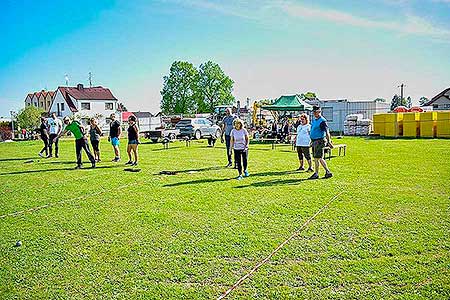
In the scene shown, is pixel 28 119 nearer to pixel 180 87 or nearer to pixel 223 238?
pixel 180 87

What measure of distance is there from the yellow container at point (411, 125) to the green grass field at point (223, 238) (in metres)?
19.1

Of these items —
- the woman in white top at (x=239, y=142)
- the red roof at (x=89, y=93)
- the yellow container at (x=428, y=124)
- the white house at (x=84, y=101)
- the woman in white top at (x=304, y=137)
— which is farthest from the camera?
Answer: the red roof at (x=89, y=93)

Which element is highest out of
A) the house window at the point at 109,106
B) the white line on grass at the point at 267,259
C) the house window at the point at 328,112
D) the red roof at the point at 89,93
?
the red roof at the point at 89,93

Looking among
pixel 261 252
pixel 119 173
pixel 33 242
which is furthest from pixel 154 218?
pixel 119 173

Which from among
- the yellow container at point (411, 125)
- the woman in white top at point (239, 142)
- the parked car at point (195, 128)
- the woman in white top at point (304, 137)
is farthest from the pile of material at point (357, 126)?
the woman in white top at point (239, 142)

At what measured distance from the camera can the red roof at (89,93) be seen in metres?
58.0

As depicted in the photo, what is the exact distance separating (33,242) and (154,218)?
1854mm

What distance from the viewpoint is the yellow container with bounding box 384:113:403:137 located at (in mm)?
28578

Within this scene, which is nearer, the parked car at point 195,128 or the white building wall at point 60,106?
the parked car at point 195,128

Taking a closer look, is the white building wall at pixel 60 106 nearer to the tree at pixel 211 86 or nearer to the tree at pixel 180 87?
the tree at pixel 180 87

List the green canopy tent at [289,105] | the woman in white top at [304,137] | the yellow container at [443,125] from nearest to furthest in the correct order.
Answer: the woman in white top at [304,137] < the green canopy tent at [289,105] < the yellow container at [443,125]

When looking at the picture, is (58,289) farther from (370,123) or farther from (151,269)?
(370,123)

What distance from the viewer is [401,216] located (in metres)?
6.39

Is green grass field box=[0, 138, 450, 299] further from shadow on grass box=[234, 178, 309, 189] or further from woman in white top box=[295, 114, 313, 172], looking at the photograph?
woman in white top box=[295, 114, 313, 172]
